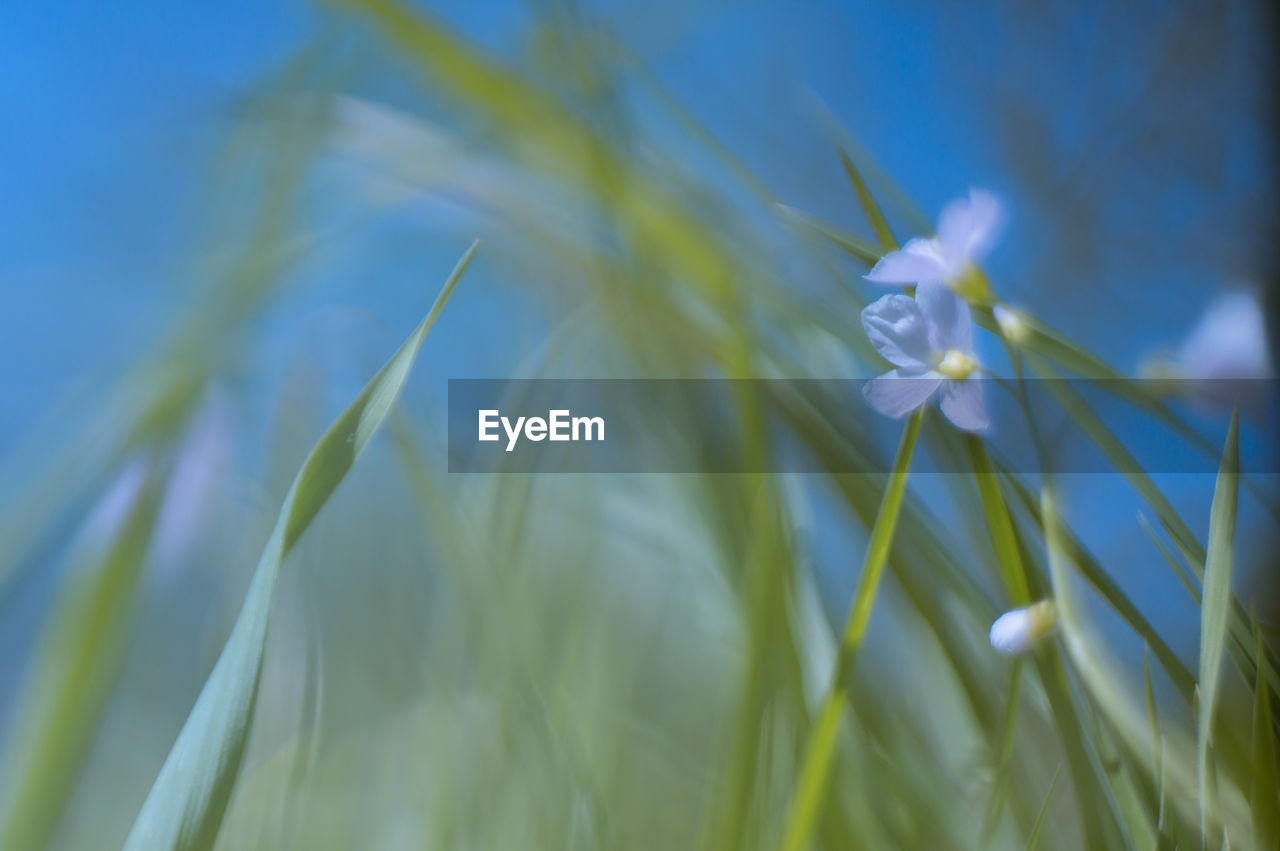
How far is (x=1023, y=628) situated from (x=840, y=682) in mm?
67

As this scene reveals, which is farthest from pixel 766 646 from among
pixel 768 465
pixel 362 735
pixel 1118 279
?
pixel 1118 279

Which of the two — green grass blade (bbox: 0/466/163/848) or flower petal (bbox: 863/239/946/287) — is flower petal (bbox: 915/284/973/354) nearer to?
flower petal (bbox: 863/239/946/287)

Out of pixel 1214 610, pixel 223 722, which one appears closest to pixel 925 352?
pixel 1214 610

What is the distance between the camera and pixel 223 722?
0.17 m

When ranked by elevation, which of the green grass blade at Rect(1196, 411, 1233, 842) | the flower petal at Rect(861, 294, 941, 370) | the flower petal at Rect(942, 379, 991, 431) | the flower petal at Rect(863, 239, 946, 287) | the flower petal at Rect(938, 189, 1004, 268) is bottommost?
the green grass blade at Rect(1196, 411, 1233, 842)

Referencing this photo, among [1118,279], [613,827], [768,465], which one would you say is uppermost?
[1118,279]

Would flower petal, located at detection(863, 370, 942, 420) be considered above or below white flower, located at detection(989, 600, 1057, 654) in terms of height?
above

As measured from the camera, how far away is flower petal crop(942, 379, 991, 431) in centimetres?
25

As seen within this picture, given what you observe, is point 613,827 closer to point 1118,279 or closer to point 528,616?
point 528,616

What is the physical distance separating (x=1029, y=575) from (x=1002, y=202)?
0.75ft

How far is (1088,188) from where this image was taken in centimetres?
42

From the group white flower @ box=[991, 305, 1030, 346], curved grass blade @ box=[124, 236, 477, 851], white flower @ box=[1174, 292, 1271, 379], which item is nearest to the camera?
curved grass blade @ box=[124, 236, 477, 851]

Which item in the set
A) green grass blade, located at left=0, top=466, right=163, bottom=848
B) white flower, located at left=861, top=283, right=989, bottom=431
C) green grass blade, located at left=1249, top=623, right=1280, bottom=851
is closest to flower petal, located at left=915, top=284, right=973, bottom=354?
white flower, located at left=861, top=283, right=989, bottom=431

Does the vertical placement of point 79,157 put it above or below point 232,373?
above
